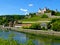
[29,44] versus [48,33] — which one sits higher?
[29,44]

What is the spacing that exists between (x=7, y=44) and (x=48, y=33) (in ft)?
105

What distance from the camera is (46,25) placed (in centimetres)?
5403

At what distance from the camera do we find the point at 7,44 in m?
11.4

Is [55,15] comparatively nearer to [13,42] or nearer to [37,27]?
[37,27]

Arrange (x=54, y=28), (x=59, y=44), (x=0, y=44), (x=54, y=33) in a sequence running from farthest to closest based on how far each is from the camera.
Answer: (x=54, y=28), (x=54, y=33), (x=59, y=44), (x=0, y=44)

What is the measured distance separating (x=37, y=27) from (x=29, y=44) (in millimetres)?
44276

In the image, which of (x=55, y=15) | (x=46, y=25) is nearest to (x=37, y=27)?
(x=46, y=25)

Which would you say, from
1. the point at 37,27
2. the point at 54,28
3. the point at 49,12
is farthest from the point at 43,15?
the point at 54,28

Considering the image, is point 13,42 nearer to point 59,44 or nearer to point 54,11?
point 59,44

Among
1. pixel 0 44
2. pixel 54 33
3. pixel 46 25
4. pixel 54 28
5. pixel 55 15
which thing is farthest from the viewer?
pixel 55 15

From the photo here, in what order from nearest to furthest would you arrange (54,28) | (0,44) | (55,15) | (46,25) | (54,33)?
(0,44)
(54,33)
(54,28)
(46,25)
(55,15)

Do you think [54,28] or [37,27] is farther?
[37,27]

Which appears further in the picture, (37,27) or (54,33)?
(37,27)

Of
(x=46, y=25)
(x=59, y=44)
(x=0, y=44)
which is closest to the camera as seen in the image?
(x=0, y=44)
